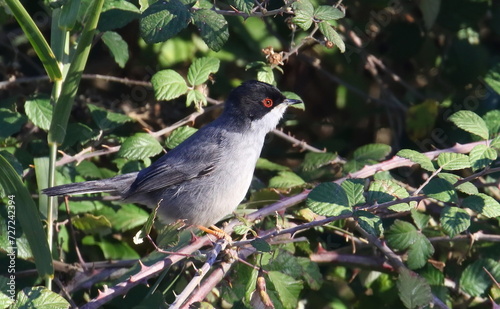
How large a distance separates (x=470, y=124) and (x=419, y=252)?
682 mm

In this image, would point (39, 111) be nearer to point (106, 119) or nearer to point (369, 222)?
point (106, 119)

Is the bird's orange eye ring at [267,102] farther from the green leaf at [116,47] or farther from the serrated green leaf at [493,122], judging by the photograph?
the serrated green leaf at [493,122]

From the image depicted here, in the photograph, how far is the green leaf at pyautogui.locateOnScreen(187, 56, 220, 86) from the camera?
3.75 m

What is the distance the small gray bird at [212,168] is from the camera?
385 centimetres

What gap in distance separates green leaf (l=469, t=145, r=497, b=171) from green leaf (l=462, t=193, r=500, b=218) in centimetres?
14

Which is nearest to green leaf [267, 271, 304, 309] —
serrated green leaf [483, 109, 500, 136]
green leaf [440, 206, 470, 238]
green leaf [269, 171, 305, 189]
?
green leaf [269, 171, 305, 189]

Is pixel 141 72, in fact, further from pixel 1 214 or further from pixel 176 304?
pixel 176 304

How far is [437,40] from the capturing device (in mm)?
5438

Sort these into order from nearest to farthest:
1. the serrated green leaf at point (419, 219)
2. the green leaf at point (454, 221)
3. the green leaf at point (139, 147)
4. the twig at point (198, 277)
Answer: the twig at point (198, 277), the green leaf at point (454, 221), the serrated green leaf at point (419, 219), the green leaf at point (139, 147)

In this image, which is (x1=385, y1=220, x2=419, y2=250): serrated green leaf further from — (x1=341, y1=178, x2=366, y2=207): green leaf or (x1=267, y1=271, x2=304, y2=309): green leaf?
(x1=341, y1=178, x2=366, y2=207): green leaf

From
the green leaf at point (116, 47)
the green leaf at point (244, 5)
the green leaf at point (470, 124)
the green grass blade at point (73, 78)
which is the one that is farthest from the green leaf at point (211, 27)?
the green leaf at point (470, 124)

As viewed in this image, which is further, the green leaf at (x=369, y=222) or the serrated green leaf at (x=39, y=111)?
the serrated green leaf at (x=39, y=111)

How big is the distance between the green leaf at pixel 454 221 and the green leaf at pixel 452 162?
187 mm

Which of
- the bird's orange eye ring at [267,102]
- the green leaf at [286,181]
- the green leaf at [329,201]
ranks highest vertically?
the green leaf at [329,201]
